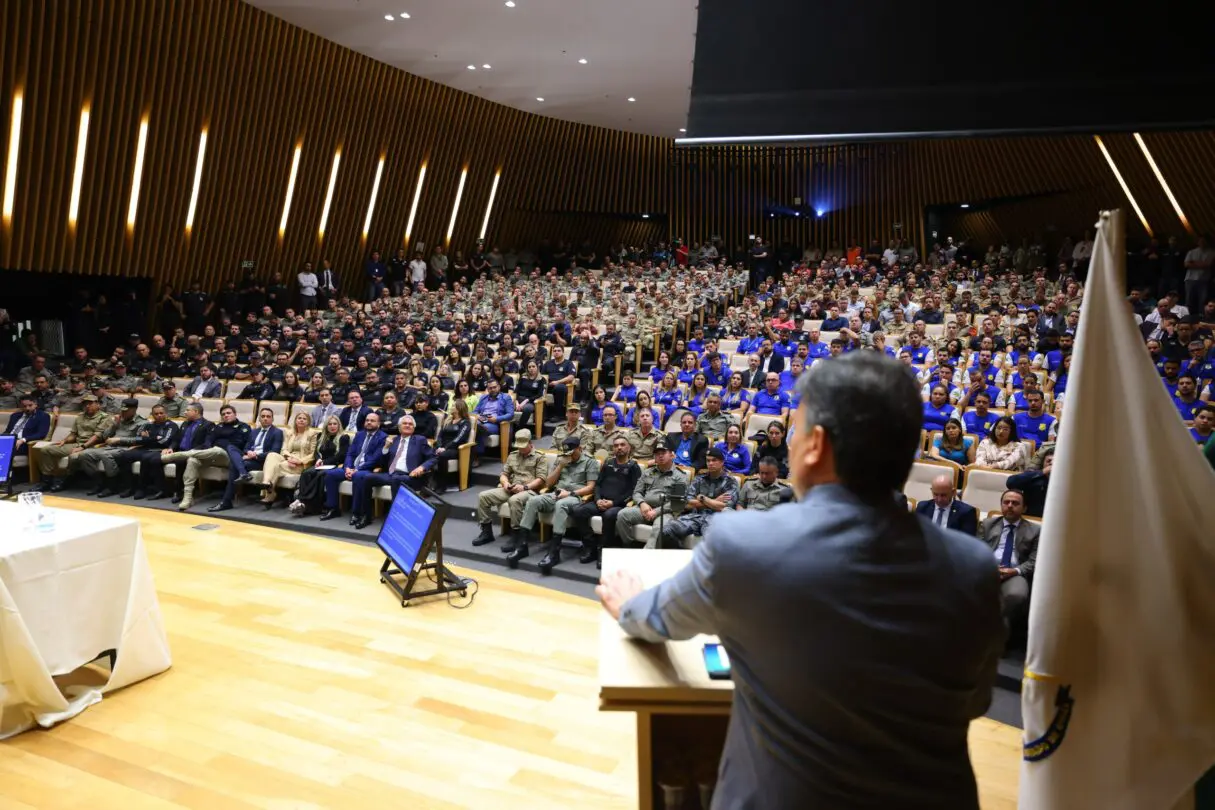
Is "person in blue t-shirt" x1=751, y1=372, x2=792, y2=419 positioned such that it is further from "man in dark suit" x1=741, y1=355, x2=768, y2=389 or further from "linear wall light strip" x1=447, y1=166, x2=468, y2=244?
"linear wall light strip" x1=447, y1=166, x2=468, y2=244

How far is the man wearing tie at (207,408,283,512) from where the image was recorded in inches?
252

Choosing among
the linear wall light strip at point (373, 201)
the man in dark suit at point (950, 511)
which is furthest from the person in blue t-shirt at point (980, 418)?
the linear wall light strip at point (373, 201)

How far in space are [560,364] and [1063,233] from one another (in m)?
9.98

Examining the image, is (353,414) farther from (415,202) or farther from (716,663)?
(415,202)

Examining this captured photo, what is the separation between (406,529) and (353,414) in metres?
3.02

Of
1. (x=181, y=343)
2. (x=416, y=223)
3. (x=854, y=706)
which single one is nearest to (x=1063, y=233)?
(x=416, y=223)

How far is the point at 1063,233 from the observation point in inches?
532

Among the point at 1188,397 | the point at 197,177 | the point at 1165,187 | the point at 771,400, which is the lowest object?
the point at 771,400

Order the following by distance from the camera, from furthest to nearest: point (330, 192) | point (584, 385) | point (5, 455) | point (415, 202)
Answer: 1. point (415, 202)
2. point (330, 192)
3. point (584, 385)
4. point (5, 455)

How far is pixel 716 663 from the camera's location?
1145mm

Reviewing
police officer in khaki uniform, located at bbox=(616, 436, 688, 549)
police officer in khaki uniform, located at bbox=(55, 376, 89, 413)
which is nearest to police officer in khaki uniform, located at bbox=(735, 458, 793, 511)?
police officer in khaki uniform, located at bbox=(616, 436, 688, 549)

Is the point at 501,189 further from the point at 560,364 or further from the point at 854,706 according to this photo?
the point at 854,706

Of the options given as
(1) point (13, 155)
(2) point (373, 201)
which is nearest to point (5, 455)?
(1) point (13, 155)

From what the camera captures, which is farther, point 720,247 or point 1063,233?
point 720,247
